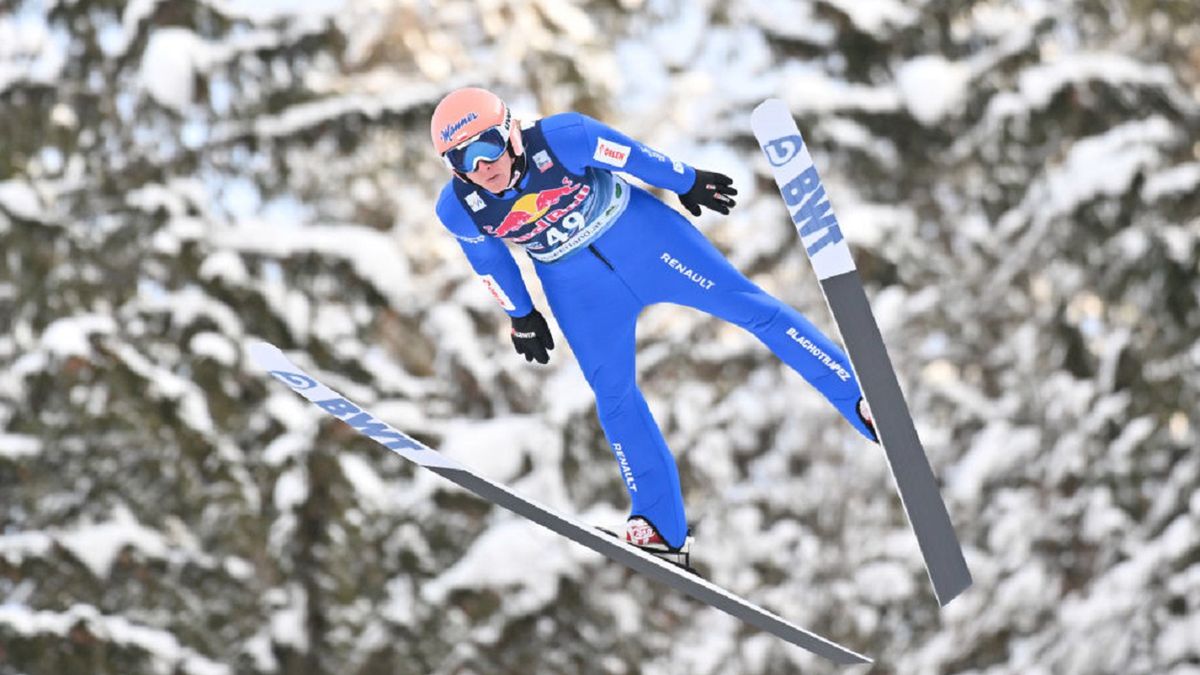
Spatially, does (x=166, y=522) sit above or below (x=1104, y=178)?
below

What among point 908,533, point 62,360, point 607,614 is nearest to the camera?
point 62,360

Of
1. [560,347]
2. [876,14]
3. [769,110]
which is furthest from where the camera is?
[876,14]

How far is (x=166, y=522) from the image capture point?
10539 millimetres

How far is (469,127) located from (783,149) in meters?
0.61

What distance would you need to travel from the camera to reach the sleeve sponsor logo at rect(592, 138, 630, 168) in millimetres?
3414

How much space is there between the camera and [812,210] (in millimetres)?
3363

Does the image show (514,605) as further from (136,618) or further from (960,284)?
(960,284)

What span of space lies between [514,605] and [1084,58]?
4.83 meters

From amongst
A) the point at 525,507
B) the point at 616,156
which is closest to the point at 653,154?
the point at 616,156

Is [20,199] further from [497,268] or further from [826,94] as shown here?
[497,268]

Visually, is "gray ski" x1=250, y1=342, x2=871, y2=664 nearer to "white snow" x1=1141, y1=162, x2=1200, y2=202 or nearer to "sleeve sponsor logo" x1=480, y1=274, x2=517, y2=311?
"sleeve sponsor logo" x1=480, y1=274, x2=517, y2=311

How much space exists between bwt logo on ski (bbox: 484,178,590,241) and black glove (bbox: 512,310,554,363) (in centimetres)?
22

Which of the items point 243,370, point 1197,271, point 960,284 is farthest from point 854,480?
point 243,370

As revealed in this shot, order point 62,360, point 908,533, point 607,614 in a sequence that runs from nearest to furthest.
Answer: point 62,360 < point 607,614 < point 908,533
